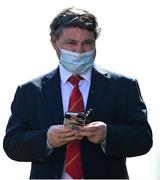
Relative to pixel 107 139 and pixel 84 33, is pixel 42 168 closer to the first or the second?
pixel 107 139

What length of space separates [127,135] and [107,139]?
5.6 inches

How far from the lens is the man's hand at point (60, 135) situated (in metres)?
4.94

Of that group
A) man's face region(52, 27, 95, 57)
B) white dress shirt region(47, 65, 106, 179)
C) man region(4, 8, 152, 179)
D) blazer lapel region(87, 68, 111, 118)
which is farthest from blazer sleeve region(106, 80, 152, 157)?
man's face region(52, 27, 95, 57)

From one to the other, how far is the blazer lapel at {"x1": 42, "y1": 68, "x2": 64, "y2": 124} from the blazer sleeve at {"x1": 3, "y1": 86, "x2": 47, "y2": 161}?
14 centimetres

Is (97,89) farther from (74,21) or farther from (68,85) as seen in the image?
(74,21)

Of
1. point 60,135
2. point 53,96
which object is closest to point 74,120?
point 60,135

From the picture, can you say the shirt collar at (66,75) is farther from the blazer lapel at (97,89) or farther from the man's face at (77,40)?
the man's face at (77,40)

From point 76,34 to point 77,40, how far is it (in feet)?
0.20

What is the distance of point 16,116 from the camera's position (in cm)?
533

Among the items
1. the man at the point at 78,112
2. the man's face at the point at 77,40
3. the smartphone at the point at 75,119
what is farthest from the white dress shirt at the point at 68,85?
the smartphone at the point at 75,119

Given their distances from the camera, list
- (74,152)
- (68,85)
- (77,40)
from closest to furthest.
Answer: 1. (74,152)
2. (77,40)
3. (68,85)

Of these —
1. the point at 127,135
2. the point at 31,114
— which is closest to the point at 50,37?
the point at 31,114

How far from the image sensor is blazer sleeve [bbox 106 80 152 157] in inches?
203

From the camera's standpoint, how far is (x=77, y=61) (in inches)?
209
